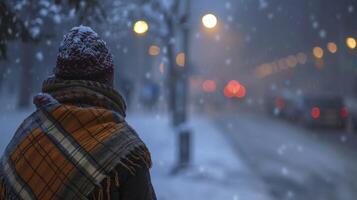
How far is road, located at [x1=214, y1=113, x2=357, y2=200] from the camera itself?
31.8 feet

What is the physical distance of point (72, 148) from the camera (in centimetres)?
213

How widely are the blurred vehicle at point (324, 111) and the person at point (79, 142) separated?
20.8 meters

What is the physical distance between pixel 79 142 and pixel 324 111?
2113 centimetres

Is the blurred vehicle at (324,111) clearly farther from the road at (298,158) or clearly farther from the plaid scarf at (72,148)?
the plaid scarf at (72,148)

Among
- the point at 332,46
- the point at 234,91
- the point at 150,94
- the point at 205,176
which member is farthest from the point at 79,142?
the point at 332,46

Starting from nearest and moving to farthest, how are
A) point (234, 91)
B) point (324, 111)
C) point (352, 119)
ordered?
1. point (324, 111)
2. point (352, 119)
3. point (234, 91)

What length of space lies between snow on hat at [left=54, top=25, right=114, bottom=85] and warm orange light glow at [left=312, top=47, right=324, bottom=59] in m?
40.4

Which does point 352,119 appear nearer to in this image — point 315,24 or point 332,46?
point 315,24

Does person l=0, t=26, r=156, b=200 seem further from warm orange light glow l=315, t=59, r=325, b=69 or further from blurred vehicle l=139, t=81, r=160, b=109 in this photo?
warm orange light glow l=315, t=59, r=325, b=69

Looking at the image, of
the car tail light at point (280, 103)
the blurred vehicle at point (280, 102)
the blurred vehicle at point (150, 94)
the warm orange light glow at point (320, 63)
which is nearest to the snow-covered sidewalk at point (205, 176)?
the blurred vehicle at point (150, 94)

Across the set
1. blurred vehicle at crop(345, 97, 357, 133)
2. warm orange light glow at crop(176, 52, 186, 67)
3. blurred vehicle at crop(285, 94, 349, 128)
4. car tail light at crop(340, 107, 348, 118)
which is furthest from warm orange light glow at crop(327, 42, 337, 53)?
warm orange light glow at crop(176, 52, 186, 67)

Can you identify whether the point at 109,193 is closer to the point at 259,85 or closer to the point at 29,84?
the point at 29,84

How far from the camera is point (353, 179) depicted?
11.0 m

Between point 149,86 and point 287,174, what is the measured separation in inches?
586
